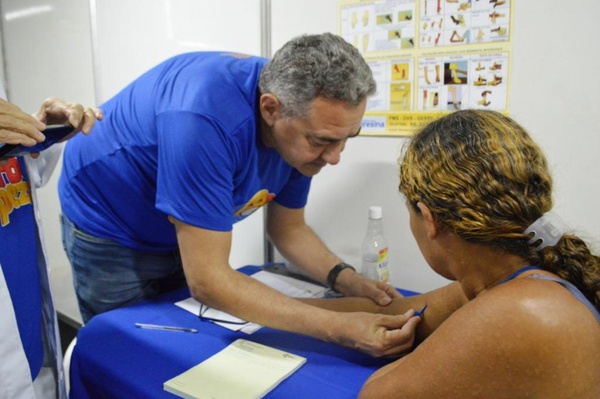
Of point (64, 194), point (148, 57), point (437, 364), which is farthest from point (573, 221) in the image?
point (148, 57)

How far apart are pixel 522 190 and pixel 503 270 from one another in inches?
5.7

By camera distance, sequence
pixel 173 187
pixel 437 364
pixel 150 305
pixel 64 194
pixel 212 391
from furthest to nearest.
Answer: pixel 64 194
pixel 150 305
pixel 173 187
pixel 212 391
pixel 437 364

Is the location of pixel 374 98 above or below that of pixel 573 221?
above

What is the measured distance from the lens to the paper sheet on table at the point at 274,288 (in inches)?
45.1

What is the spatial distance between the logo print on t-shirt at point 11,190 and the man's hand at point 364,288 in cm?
81

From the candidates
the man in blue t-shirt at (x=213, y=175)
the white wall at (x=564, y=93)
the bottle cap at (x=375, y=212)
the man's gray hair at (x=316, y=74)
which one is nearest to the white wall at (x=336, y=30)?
the white wall at (x=564, y=93)

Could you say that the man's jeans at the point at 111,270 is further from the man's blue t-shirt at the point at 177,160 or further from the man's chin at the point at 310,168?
the man's chin at the point at 310,168

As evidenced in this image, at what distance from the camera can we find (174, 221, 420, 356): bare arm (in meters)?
→ 0.99

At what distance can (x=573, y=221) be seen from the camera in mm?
1231

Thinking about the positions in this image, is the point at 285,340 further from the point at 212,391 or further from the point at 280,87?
the point at 280,87

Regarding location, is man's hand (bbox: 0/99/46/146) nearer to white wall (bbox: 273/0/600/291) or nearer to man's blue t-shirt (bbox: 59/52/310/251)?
man's blue t-shirt (bbox: 59/52/310/251)

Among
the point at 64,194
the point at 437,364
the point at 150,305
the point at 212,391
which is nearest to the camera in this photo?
the point at 437,364

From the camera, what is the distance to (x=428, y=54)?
1367 mm

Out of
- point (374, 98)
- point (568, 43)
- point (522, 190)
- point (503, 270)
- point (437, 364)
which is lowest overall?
point (437, 364)
